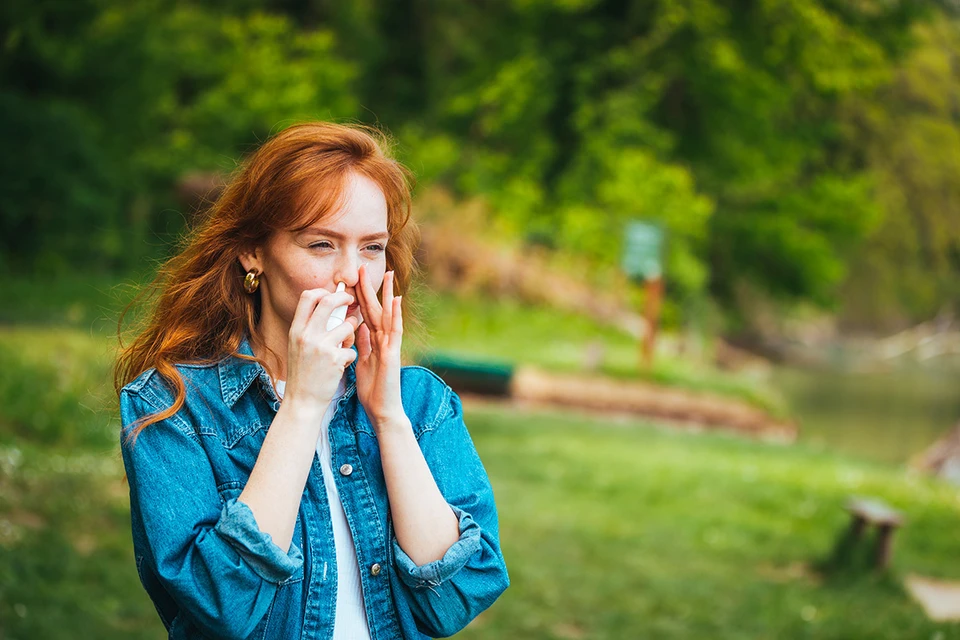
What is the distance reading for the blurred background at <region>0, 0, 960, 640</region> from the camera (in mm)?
6250

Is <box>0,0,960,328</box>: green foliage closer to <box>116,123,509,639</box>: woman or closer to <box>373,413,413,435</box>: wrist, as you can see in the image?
<box>116,123,509,639</box>: woman

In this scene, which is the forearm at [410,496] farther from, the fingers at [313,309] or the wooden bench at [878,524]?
the wooden bench at [878,524]

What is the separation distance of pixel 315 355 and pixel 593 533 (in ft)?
19.8

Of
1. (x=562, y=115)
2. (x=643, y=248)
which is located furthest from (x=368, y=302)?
(x=562, y=115)

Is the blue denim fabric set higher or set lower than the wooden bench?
higher

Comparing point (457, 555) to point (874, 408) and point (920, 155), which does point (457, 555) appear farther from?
point (920, 155)

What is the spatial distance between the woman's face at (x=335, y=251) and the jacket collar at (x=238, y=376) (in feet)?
0.38

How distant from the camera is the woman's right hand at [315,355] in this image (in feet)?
5.77

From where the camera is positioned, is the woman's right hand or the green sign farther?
the green sign

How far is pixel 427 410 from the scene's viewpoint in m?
2.01

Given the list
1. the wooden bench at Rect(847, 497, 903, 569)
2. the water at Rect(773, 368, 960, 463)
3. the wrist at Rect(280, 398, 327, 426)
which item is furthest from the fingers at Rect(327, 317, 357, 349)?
the water at Rect(773, 368, 960, 463)

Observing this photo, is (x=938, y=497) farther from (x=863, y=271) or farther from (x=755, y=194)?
(x=863, y=271)

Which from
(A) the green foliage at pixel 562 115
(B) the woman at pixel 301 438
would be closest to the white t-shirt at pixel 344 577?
(B) the woman at pixel 301 438

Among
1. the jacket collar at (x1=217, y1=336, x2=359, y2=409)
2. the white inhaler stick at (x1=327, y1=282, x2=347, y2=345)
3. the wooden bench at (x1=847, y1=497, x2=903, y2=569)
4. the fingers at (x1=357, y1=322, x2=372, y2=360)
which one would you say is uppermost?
the white inhaler stick at (x1=327, y1=282, x2=347, y2=345)
